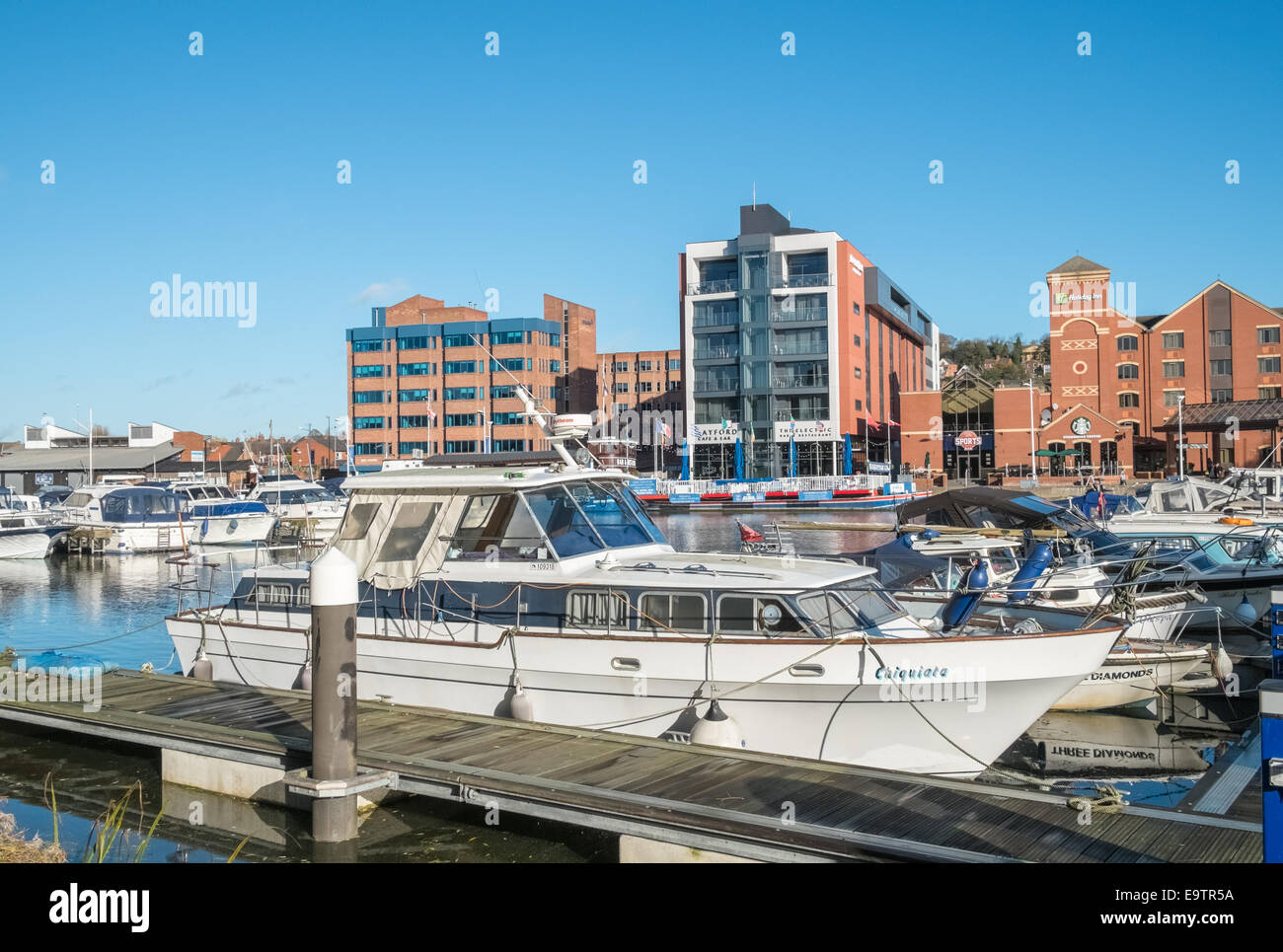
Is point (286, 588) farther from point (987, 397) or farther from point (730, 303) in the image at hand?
point (987, 397)

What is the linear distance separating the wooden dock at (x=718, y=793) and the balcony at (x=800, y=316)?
71029 millimetres

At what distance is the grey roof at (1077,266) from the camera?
257 feet

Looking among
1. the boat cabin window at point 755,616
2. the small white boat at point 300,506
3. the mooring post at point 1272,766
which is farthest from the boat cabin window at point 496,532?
the small white boat at point 300,506

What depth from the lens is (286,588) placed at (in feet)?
49.9

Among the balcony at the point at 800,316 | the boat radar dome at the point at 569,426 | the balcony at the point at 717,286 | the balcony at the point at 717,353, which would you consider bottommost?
the boat radar dome at the point at 569,426

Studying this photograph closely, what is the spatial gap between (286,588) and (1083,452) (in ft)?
239

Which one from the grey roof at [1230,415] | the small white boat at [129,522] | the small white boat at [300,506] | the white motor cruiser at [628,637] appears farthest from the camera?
the grey roof at [1230,415]

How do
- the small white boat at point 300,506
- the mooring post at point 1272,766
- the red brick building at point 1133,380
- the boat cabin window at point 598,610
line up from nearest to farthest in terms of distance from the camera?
the mooring post at point 1272,766 → the boat cabin window at point 598,610 → the small white boat at point 300,506 → the red brick building at point 1133,380

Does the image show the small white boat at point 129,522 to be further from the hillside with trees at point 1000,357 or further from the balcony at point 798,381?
the hillside with trees at point 1000,357

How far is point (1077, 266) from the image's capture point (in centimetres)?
7931
